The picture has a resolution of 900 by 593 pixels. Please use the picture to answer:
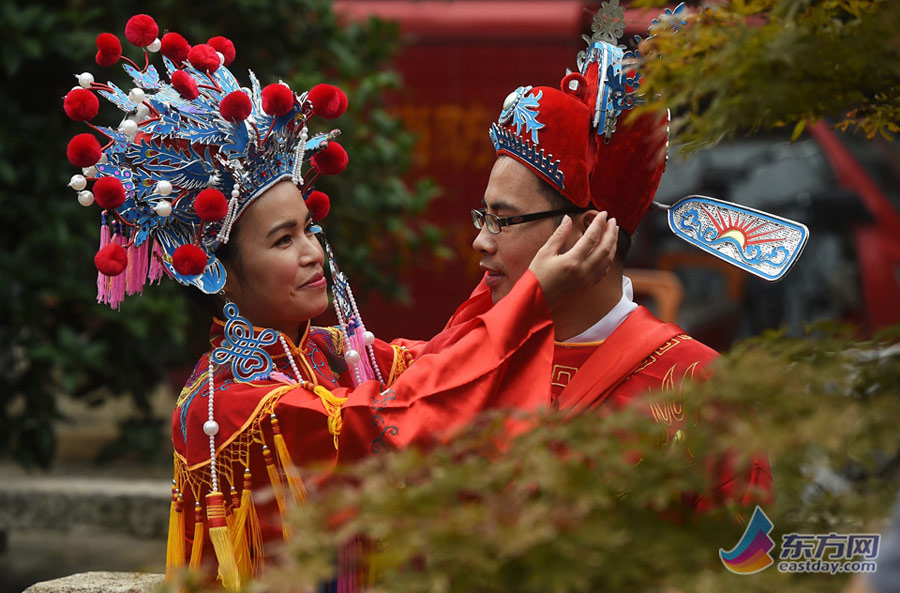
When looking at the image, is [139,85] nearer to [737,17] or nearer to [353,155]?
[737,17]

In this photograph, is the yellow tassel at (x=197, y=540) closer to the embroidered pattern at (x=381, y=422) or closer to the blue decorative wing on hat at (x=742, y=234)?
the embroidered pattern at (x=381, y=422)

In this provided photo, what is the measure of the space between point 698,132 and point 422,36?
24.2ft

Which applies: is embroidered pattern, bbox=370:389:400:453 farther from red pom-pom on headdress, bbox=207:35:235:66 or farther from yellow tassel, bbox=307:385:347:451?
red pom-pom on headdress, bbox=207:35:235:66

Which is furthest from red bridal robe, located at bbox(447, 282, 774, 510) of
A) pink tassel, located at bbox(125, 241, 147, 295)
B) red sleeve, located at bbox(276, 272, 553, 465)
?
pink tassel, located at bbox(125, 241, 147, 295)

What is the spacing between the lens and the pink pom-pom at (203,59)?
2656 mm

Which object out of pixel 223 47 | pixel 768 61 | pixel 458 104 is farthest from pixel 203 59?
pixel 458 104

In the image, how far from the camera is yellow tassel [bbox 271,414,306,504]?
234 cm

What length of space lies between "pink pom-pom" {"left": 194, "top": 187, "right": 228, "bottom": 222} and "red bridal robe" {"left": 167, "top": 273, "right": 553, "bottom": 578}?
32 cm

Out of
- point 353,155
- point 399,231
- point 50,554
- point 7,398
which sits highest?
point 353,155

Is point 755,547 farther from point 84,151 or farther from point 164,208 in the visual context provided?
point 84,151

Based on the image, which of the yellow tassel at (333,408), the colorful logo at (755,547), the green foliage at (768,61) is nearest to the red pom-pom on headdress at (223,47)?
the yellow tassel at (333,408)

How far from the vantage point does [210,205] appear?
2.47 m

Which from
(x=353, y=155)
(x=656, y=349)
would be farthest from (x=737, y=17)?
(x=353, y=155)

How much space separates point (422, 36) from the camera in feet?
28.7
